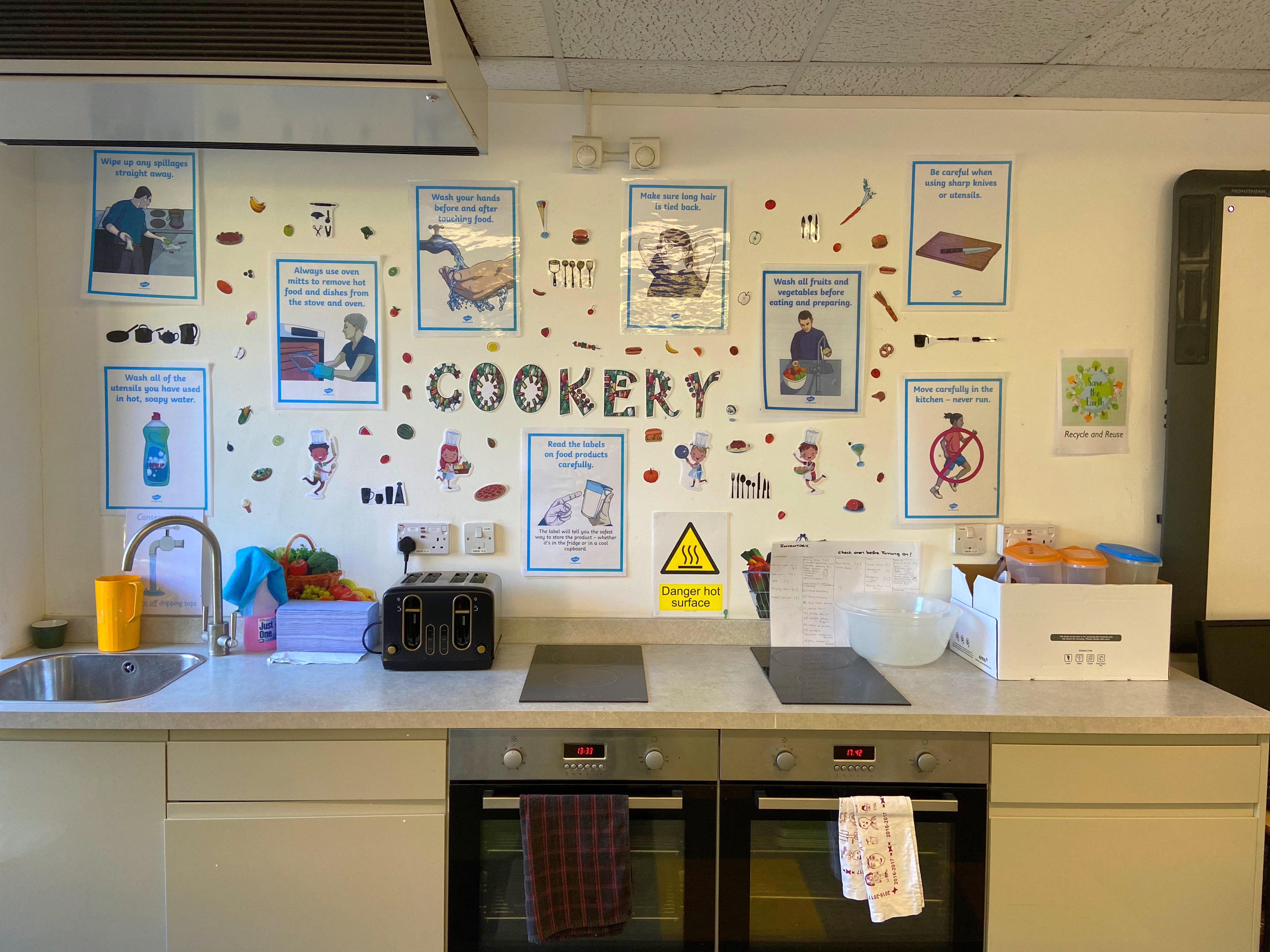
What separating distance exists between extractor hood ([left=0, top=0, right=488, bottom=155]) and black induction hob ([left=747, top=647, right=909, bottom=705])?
1.60 m

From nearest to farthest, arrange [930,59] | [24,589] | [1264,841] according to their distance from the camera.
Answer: [1264,841] → [930,59] → [24,589]

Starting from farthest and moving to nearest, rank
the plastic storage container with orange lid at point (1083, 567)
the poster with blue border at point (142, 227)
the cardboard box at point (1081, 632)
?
the poster with blue border at point (142, 227), the plastic storage container with orange lid at point (1083, 567), the cardboard box at point (1081, 632)

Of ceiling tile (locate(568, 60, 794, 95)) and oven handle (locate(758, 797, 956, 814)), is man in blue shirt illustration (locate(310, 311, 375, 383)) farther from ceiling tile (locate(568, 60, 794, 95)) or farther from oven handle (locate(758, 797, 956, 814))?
oven handle (locate(758, 797, 956, 814))

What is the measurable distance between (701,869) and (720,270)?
5.20 ft

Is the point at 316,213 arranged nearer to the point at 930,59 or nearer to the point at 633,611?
the point at 633,611

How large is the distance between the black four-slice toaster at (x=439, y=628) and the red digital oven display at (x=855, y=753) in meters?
0.90

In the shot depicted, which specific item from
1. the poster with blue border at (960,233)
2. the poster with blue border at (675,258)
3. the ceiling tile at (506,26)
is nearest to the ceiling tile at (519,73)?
the ceiling tile at (506,26)

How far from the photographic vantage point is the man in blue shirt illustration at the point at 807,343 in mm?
2217

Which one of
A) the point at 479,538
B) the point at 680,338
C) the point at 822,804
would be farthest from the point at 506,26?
the point at 822,804

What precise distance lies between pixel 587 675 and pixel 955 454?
1259 millimetres

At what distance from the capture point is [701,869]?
172cm

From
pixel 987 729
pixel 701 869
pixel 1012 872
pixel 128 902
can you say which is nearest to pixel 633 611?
pixel 701 869

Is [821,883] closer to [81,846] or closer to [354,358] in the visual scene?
[81,846]

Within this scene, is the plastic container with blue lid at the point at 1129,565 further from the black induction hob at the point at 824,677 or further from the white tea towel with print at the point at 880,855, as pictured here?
the white tea towel with print at the point at 880,855
